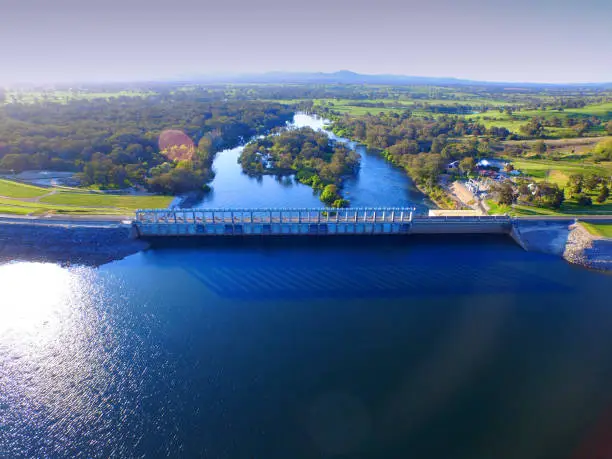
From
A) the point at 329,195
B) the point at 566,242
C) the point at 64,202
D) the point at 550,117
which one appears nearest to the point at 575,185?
the point at 566,242

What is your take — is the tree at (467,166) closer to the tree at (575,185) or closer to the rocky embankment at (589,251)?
the tree at (575,185)

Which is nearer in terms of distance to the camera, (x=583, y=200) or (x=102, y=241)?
(x=102, y=241)

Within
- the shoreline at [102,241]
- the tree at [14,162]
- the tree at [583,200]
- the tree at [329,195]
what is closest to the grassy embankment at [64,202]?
the shoreline at [102,241]

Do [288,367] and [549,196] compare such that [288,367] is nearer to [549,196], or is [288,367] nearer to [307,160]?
[549,196]

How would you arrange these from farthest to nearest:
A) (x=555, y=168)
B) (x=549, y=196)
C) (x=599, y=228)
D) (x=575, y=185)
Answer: (x=555, y=168)
(x=575, y=185)
(x=549, y=196)
(x=599, y=228)

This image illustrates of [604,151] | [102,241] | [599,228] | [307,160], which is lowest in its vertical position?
[102,241]

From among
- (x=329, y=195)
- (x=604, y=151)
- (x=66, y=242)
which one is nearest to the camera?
(x=66, y=242)

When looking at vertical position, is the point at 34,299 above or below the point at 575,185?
below

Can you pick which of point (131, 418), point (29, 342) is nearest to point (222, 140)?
point (29, 342)
